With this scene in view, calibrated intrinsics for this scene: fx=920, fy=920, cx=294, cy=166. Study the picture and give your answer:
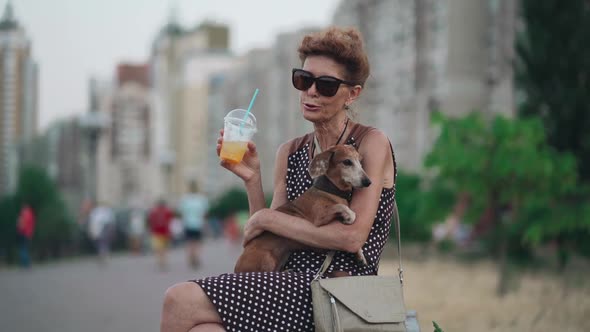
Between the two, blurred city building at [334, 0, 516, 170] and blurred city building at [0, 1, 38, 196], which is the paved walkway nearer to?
blurred city building at [334, 0, 516, 170]

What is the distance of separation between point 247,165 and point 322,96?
0.47 metres

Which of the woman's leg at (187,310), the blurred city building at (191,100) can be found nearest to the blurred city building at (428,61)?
the woman's leg at (187,310)

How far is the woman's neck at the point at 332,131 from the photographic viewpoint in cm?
372

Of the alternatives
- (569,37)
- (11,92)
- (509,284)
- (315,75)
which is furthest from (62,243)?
(11,92)

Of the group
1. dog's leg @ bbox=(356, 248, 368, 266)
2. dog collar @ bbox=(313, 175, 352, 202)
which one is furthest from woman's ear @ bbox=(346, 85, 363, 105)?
dog's leg @ bbox=(356, 248, 368, 266)

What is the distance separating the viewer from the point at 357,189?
3484mm

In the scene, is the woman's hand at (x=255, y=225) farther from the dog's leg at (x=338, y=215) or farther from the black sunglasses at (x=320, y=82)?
the black sunglasses at (x=320, y=82)

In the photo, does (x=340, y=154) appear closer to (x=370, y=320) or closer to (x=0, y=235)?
(x=370, y=320)

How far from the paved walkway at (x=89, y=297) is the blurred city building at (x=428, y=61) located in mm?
11144

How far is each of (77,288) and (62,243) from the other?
16.2 metres

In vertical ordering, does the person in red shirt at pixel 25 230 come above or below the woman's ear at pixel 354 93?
below

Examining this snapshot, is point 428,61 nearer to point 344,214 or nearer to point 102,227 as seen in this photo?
point 102,227

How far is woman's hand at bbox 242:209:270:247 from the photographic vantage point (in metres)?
3.54

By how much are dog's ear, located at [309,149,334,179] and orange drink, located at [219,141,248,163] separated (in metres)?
0.32
